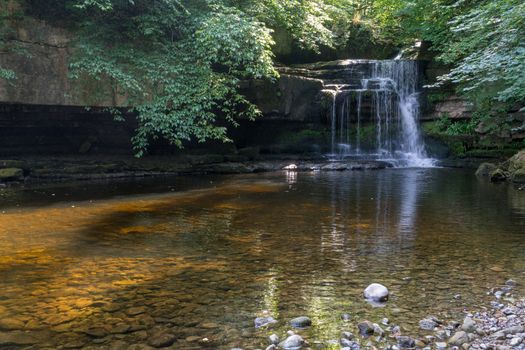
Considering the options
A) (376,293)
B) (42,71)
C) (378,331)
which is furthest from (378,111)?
(378,331)

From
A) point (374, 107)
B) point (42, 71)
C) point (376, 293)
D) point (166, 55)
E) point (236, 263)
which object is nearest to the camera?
point (376, 293)

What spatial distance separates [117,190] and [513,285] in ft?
28.9

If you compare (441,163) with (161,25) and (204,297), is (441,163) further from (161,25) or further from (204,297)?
(204,297)

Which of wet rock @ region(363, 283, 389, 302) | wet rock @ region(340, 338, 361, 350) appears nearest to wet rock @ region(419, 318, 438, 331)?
wet rock @ region(363, 283, 389, 302)

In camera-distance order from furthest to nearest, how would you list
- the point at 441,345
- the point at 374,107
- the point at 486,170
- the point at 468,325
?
the point at 374,107, the point at 486,170, the point at 468,325, the point at 441,345

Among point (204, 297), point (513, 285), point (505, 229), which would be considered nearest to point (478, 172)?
point (505, 229)

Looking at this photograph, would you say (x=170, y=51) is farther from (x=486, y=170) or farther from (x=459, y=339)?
(x=459, y=339)

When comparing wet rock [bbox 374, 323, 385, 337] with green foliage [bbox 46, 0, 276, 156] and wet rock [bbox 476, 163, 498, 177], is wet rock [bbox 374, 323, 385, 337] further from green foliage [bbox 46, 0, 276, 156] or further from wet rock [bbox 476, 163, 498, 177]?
wet rock [bbox 476, 163, 498, 177]

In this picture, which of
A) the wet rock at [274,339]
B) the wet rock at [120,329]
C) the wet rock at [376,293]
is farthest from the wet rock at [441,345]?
the wet rock at [120,329]

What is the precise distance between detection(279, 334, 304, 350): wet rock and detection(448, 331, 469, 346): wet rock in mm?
989

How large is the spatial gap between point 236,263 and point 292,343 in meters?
1.81

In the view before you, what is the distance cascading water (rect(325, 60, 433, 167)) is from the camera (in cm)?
1661

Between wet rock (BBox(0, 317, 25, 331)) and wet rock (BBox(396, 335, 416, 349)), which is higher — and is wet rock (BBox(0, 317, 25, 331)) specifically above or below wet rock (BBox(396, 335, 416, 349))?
above

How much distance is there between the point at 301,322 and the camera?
3.09 m
